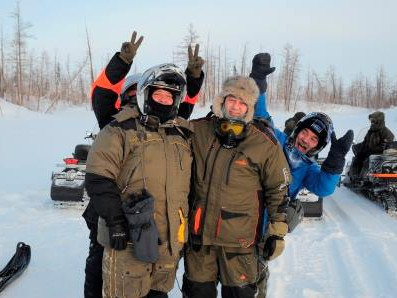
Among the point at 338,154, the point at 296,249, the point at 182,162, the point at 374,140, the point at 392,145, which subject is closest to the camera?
the point at 182,162

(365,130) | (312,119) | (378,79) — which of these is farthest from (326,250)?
(378,79)

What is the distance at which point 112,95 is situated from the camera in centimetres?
273

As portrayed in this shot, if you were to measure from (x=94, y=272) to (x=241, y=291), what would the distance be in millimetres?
955

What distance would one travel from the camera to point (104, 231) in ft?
7.90

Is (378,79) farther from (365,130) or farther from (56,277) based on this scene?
(56,277)

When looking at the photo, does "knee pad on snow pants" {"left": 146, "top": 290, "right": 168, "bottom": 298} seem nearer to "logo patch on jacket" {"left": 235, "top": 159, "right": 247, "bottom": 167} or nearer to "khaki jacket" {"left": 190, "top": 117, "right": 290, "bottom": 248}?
"khaki jacket" {"left": 190, "top": 117, "right": 290, "bottom": 248}

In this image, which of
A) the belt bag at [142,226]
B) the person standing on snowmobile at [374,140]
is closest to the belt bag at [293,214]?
the belt bag at [142,226]

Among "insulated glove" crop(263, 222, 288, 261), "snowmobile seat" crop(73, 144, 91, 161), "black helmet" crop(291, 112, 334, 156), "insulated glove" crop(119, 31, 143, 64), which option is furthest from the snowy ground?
"insulated glove" crop(119, 31, 143, 64)

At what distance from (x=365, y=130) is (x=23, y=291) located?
7.20 meters

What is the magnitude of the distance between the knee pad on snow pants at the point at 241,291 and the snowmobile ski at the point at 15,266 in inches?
79.7

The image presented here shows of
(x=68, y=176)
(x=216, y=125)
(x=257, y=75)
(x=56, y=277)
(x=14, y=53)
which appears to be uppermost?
Result: (x=14, y=53)

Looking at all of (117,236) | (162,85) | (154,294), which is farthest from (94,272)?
(162,85)

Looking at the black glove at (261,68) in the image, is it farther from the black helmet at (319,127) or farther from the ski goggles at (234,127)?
the ski goggles at (234,127)

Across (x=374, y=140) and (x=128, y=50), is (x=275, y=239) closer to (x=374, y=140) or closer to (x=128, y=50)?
(x=128, y=50)
